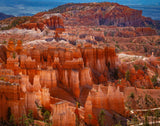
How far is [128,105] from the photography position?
103 ft

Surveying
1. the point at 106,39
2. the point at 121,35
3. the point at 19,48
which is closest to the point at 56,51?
the point at 19,48

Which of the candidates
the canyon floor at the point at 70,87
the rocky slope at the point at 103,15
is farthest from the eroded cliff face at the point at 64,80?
the rocky slope at the point at 103,15

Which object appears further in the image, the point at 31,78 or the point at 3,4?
the point at 3,4

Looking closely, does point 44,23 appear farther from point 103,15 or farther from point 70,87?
point 70,87

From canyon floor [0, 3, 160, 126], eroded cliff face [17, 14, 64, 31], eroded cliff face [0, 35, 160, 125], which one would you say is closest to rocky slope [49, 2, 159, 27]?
eroded cliff face [17, 14, 64, 31]

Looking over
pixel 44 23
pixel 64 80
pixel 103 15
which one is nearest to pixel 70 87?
pixel 64 80

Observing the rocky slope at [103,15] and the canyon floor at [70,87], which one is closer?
the canyon floor at [70,87]

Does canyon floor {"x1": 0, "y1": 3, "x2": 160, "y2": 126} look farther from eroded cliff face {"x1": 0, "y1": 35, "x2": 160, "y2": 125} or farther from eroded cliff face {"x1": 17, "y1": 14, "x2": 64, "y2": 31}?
eroded cliff face {"x1": 17, "y1": 14, "x2": 64, "y2": 31}

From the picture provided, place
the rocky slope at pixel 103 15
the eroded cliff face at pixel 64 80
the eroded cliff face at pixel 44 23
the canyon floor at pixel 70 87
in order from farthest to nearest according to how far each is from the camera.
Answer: the rocky slope at pixel 103 15 → the eroded cliff face at pixel 44 23 → the eroded cliff face at pixel 64 80 → the canyon floor at pixel 70 87

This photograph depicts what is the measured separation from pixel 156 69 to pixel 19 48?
30599mm

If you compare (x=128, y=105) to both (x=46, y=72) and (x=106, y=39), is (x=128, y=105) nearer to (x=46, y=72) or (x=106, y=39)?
(x=46, y=72)

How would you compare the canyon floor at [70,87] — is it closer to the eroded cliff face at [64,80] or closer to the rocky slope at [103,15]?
the eroded cliff face at [64,80]

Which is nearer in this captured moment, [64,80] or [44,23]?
[64,80]

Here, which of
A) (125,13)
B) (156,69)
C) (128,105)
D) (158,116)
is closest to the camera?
(158,116)
